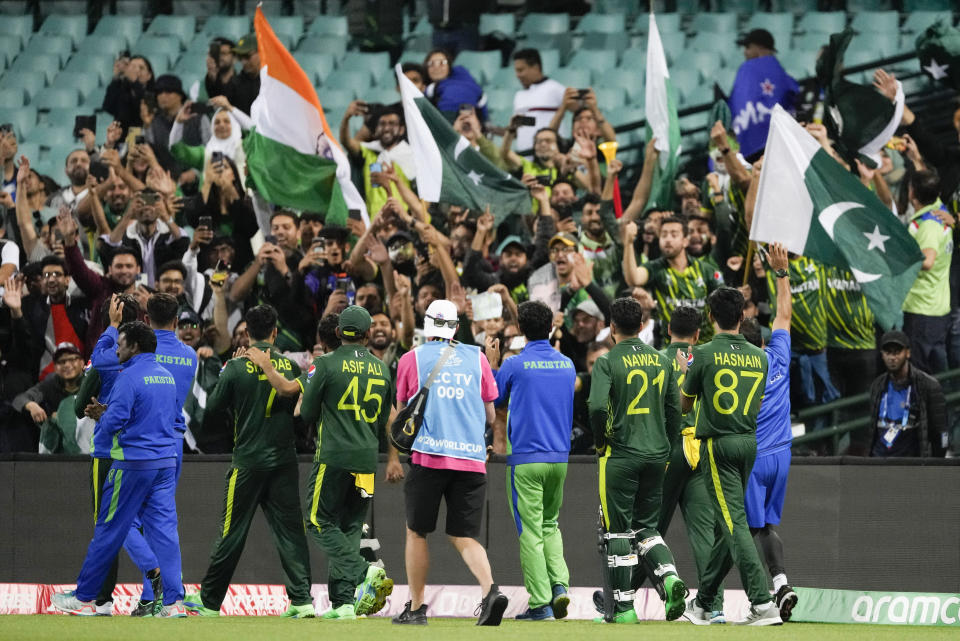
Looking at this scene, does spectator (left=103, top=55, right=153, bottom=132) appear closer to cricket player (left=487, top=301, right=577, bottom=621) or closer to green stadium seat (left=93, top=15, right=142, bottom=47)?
green stadium seat (left=93, top=15, right=142, bottom=47)

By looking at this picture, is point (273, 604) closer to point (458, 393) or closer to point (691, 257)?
point (458, 393)

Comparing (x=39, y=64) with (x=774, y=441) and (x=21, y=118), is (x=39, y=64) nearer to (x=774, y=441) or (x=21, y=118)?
(x=21, y=118)

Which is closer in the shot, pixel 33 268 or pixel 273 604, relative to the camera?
pixel 273 604

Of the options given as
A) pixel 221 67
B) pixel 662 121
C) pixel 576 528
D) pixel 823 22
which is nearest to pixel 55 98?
pixel 221 67

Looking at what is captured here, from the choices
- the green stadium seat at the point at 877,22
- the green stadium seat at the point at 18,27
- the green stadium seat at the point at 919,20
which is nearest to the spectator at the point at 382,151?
the green stadium seat at the point at 877,22

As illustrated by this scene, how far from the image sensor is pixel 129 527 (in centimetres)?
→ 1129

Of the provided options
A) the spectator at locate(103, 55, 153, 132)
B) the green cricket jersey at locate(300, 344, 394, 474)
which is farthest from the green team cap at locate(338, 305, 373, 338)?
the spectator at locate(103, 55, 153, 132)

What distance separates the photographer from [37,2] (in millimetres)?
24406

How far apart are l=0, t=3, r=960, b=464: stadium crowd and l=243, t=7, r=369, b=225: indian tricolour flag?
24 centimetres

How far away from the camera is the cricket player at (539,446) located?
10.9 m

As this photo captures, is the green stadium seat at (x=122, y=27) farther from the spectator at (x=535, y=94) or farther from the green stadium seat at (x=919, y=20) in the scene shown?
the green stadium seat at (x=919, y=20)

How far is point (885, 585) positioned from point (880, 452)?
1168 millimetres

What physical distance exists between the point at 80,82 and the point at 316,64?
11.5 ft

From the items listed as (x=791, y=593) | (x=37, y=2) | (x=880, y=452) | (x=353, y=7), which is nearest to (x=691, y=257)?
(x=880, y=452)
